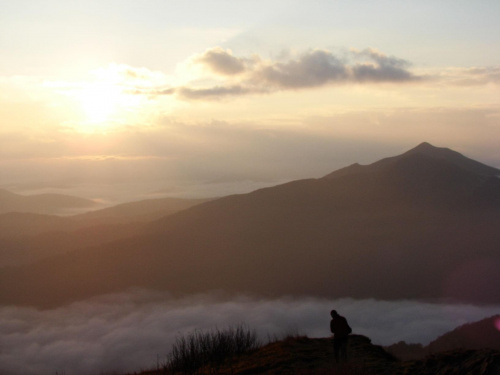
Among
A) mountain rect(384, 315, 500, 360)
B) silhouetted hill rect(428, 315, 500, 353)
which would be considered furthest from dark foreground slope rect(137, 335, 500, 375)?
silhouetted hill rect(428, 315, 500, 353)

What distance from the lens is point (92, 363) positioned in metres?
198

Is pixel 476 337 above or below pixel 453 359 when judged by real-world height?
below

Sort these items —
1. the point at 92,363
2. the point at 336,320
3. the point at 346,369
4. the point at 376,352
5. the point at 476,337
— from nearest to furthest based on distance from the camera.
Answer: the point at 346,369 < the point at 336,320 < the point at 376,352 < the point at 476,337 < the point at 92,363

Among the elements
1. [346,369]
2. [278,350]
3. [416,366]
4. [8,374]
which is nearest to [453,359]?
[416,366]

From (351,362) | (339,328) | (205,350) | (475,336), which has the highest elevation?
(339,328)

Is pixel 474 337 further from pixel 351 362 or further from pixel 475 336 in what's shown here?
pixel 351 362

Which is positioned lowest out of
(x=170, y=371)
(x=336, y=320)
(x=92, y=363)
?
(x=92, y=363)

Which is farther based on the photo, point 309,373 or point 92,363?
point 92,363

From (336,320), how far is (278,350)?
5.77 meters

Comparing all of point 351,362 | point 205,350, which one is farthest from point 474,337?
point 351,362

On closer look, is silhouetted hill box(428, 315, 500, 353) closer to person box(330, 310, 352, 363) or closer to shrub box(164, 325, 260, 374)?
shrub box(164, 325, 260, 374)

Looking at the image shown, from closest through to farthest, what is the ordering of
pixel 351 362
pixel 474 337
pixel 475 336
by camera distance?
pixel 351 362, pixel 474 337, pixel 475 336

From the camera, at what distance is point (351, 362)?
21734mm

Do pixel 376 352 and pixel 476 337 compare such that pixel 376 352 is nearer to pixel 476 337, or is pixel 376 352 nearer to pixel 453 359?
pixel 453 359
